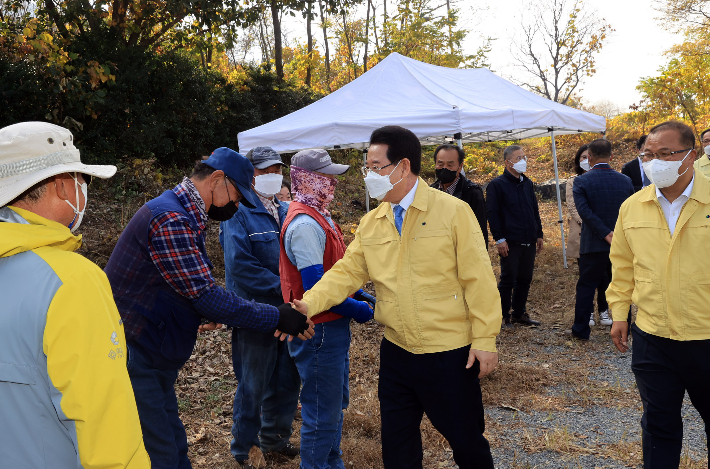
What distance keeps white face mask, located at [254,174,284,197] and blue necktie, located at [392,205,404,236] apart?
1355 millimetres

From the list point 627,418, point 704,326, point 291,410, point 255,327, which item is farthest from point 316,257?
point 627,418

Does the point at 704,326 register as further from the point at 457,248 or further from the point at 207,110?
the point at 207,110

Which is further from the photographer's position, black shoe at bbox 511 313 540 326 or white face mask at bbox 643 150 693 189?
black shoe at bbox 511 313 540 326

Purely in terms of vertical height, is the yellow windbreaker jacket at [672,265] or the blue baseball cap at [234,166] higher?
the blue baseball cap at [234,166]

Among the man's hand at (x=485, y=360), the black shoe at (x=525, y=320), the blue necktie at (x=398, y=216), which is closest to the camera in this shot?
the man's hand at (x=485, y=360)

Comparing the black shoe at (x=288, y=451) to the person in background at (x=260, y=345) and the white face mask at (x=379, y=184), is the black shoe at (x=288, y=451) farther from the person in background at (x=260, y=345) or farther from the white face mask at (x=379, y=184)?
the white face mask at (x=379, y=184)

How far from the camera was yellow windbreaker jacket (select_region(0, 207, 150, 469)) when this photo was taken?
52.5 inches

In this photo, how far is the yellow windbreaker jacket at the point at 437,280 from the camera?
243 centimetres

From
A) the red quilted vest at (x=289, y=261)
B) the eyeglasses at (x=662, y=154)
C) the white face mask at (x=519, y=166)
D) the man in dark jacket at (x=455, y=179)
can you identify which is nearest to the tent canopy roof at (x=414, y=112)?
the white face mask at (x=519, y=166)

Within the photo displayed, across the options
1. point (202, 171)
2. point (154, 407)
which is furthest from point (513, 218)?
point (154, 407)

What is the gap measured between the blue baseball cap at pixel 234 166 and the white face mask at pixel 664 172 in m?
2.08

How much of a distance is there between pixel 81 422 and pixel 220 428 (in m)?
3.30

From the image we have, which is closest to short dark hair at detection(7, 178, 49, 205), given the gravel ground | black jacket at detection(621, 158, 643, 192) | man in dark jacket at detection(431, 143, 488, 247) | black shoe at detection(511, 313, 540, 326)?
the gravel ground

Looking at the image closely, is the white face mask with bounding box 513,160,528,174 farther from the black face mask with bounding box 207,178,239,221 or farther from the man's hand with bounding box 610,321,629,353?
the black face mask with bounding box 207,178,239,221
